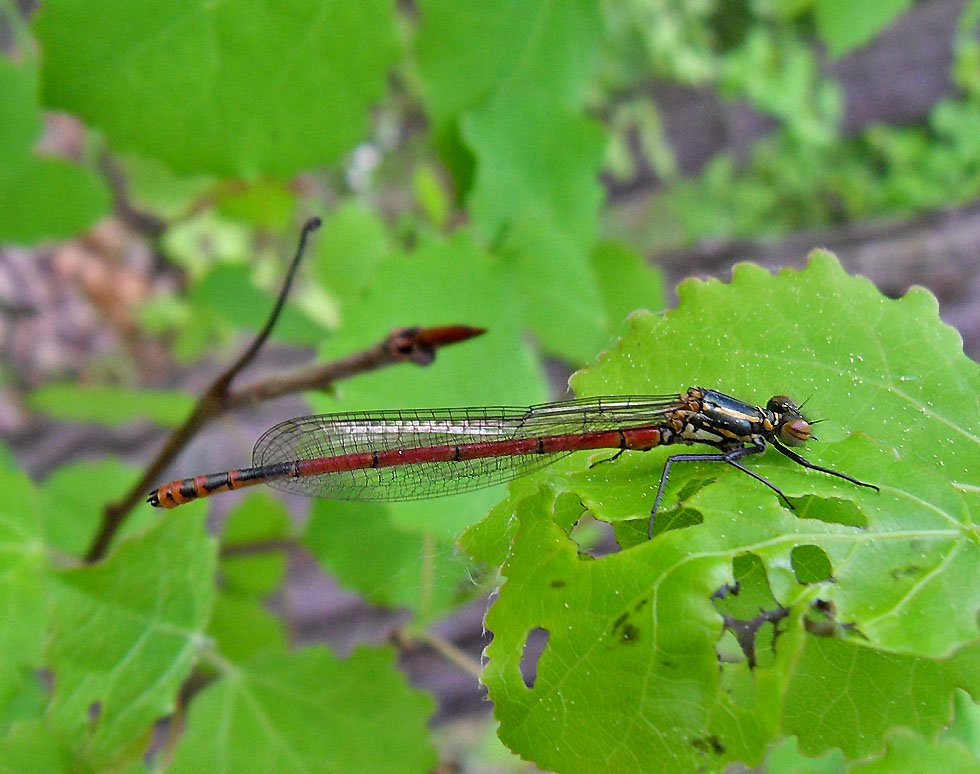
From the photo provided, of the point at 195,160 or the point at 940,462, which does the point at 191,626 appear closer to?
the point at 195,160

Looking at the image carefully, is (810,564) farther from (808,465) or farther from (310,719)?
(310,719)

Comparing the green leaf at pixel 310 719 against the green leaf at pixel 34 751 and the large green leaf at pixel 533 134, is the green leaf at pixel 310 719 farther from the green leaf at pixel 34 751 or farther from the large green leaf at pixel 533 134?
the large green leaf at pixel 533 134

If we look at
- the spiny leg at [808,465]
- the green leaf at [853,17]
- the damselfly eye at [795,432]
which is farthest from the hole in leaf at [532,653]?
the green leaf at [853,17]

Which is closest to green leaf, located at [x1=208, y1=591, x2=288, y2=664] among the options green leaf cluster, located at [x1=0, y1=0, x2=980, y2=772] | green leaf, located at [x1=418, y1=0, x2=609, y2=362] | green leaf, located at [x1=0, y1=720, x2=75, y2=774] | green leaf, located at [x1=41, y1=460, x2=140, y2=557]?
green leaf cluster, located at [x1=0, y1=0, x2=980, y2=772]

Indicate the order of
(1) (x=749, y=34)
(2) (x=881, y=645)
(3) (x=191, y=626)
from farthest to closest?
(1) (x=749, y=34)
(3) (x=191, y=626)
(2) (x=881, y=645)

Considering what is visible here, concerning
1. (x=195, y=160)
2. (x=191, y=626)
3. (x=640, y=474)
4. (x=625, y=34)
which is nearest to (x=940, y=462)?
(x=640, y=474)

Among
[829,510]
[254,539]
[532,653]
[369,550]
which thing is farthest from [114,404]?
[829,510]

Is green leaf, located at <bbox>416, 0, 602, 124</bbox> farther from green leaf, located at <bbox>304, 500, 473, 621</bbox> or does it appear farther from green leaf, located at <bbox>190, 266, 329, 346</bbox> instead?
green leaf, located at <bbox>304, 500, 473, 621</bbox>
